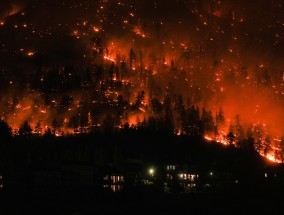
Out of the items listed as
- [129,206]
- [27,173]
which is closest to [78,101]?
[27,173]

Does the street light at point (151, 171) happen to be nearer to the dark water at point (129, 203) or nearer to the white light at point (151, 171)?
the white light at point (151, 171)

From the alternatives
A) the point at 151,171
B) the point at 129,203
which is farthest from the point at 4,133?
the point at 129,203

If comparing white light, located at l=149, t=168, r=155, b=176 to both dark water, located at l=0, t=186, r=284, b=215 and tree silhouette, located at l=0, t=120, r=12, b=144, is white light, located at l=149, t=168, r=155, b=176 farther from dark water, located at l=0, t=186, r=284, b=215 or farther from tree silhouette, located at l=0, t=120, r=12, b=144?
tree silhouette, located at l=0, t=120, r=12, b=144

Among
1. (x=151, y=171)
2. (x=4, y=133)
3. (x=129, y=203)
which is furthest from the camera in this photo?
(x=4, y=133)

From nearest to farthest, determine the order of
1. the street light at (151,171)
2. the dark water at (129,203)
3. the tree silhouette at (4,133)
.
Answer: the dark water at (129,203), the street light at (151,171), the tree silhouette at (4,133)

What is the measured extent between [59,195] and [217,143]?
78.7m

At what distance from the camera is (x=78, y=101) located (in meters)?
166

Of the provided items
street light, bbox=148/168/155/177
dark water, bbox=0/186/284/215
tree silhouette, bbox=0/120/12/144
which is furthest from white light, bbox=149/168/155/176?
tree silhouette, bbox=0/120/12/144

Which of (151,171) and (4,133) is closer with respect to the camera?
(151,171)

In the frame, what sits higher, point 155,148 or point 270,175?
point 155,148

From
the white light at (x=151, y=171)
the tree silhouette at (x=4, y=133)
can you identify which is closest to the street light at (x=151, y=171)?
the white light at (x=151, y=171)

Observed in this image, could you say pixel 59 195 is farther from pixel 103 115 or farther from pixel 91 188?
pixel 103 115

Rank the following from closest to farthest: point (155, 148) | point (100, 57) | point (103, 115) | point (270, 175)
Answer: point (270, 175) → point (155, 148) → point (103, 115) → point (100, 57)

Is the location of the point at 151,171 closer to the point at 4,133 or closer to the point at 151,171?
the point at 151,171
